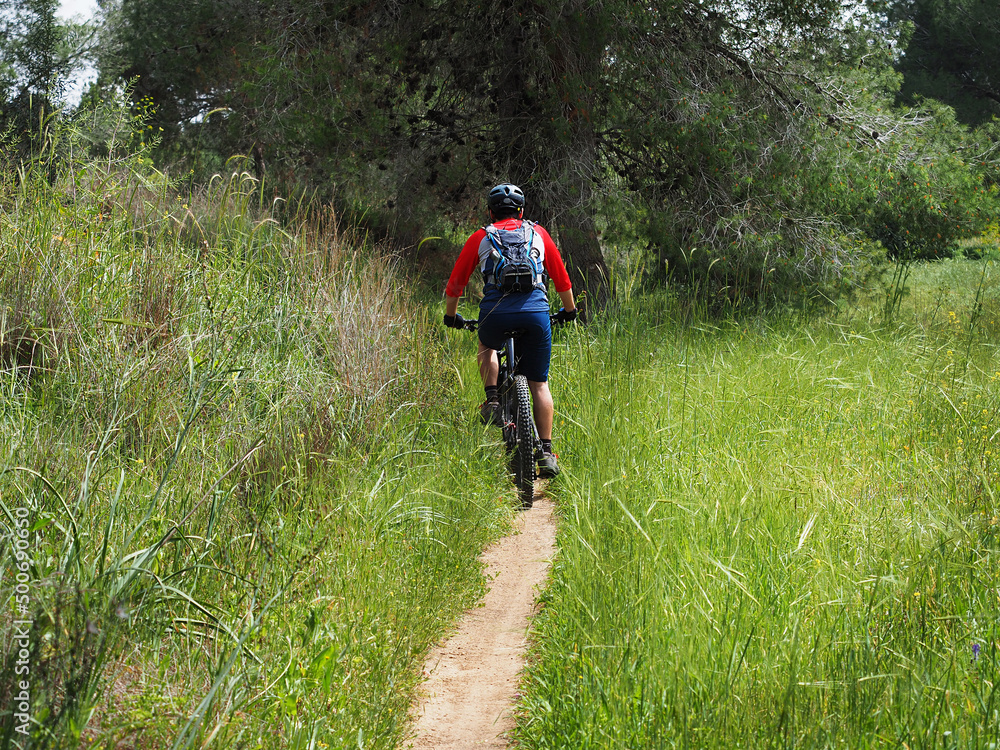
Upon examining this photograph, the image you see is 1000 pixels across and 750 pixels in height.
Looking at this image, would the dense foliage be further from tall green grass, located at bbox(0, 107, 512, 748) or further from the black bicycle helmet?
the black bicycle helmet

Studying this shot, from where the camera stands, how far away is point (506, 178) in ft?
32.7

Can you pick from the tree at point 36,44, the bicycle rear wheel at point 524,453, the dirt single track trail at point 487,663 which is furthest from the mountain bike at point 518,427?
the tree at point 36,44

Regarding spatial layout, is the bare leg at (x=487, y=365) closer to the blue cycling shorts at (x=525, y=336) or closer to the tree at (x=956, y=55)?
the blue cycling shorts at (x=525, y=336)

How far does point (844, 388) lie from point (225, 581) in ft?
14.8

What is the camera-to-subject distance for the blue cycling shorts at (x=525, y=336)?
18.5ft

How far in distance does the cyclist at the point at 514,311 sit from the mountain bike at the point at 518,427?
5 centimetres

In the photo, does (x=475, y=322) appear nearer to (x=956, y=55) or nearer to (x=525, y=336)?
(x=525, y=336)

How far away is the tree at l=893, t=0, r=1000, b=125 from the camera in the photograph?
23672 millimetres

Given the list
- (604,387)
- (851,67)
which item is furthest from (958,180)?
(604,387)

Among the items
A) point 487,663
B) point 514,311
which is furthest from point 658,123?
point 487,663

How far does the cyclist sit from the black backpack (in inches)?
1.1

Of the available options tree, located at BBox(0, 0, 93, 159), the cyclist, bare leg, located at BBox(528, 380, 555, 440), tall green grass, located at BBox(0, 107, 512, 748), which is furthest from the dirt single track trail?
tree, located at BBox(0, 0, 93, 159)

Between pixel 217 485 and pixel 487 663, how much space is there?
1.42 meters

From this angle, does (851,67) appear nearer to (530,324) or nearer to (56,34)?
(530,324)
